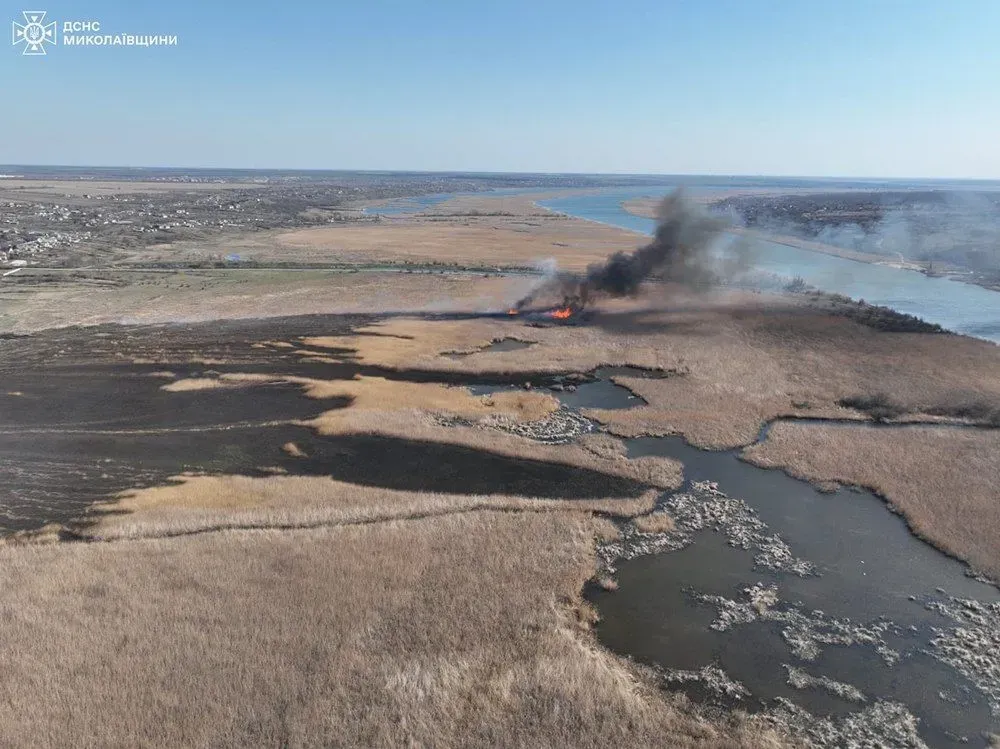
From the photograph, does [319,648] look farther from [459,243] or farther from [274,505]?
[459,243]

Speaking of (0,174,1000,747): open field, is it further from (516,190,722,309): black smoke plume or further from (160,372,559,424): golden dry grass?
(516,190,722,309): black smoke plume

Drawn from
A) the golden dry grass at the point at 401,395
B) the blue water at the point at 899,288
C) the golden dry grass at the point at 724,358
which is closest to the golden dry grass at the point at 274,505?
the golden dry grass at the point at 401,395

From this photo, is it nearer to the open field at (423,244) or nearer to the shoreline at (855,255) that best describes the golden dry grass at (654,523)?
the open field at (423,244)

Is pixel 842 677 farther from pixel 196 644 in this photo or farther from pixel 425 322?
pixel 425 322

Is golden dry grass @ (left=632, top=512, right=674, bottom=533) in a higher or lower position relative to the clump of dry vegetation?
lower

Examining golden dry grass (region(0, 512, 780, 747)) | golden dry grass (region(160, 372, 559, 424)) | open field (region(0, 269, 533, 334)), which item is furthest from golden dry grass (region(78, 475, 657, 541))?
open field (region(0, 269, 533, 334))

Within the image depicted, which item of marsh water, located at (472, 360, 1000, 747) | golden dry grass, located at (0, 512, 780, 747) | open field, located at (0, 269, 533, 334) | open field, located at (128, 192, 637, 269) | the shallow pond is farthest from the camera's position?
open field, located at (128, 192, 637, 269)

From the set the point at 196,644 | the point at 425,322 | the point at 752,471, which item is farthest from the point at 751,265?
the point at 196,644
